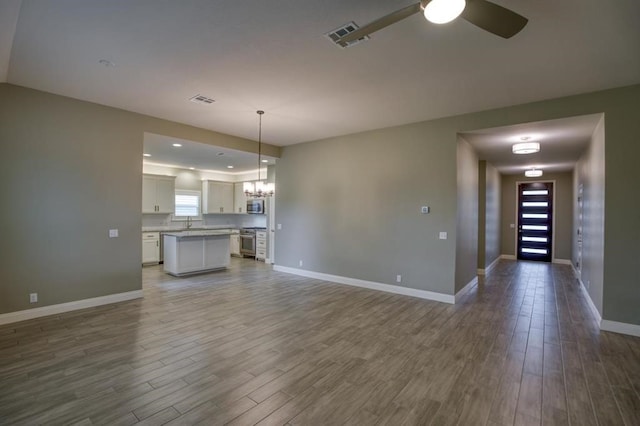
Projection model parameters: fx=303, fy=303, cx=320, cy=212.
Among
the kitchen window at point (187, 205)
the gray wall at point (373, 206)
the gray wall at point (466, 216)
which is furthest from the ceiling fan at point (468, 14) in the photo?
the kitchen window at point (187, 205)

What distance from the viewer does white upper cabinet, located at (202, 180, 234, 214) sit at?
10.2m

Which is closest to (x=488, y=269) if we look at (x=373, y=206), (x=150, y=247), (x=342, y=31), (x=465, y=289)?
(x=465, y=289)

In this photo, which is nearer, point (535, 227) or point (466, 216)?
point (466, 216)

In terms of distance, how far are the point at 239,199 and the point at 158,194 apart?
271 cm

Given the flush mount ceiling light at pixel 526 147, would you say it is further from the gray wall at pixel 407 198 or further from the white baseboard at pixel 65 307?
the white baseboard at pixel 65 307

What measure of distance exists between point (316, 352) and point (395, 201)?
3304 millimetres

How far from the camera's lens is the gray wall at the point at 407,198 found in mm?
3814

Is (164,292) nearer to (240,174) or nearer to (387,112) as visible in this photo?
(387,112)

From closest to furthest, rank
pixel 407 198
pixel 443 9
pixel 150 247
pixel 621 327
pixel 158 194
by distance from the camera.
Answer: pixel 443 9, pixel 621 327, pixel 407 198, pixel 150 247, pixel 158 194

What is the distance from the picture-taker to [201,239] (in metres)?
7.13

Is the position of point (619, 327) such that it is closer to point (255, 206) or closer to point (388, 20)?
point (388, 20)

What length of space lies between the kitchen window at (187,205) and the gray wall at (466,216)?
324 inches

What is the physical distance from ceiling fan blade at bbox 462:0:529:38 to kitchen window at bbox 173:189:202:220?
9486 mm

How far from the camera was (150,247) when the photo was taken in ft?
27.6
